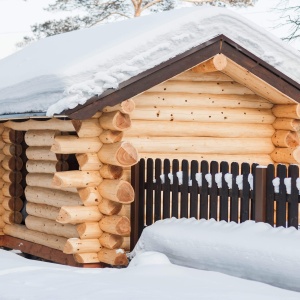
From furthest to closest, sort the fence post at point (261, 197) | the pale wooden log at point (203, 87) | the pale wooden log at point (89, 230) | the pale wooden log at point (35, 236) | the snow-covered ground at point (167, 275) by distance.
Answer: the pale wooden log at point (35, 236) → the pale wooden log at point (203, 87) → the pale wooden log at point (89, 230) → the fence post at point (261, 197) → the snow-covered ground at point (167, 275)

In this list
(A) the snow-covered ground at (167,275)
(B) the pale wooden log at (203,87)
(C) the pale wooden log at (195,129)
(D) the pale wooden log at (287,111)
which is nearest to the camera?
(A) the snow-covered ground at (167,275)

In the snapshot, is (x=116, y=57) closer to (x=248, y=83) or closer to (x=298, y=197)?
(x=248, y=83)

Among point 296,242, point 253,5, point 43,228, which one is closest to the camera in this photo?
point 296,242

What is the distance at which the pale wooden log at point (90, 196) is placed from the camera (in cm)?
1120

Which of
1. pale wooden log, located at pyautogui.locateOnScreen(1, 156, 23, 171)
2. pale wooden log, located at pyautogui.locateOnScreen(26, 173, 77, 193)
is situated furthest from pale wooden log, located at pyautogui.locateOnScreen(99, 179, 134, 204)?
pale wooden log, located at pyautogui.locateOnScreen(1, 156, 23, 171)

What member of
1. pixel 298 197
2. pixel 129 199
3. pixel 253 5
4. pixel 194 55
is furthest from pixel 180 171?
pixel 253 5

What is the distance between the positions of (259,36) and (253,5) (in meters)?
18.1

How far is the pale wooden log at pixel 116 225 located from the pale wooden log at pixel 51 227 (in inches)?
23.4

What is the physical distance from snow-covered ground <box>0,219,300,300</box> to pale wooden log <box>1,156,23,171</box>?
4211mm

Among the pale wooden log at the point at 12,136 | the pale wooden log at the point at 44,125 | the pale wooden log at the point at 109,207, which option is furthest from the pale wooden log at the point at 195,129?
the pale wooden log at the point at 12,136

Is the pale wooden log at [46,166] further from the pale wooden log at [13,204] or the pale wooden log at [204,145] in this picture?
the pale wooden log at [13,204]

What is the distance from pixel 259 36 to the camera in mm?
12141

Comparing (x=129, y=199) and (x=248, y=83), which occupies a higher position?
(x=248, y=83)

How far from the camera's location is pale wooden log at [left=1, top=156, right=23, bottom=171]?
48.3ft
